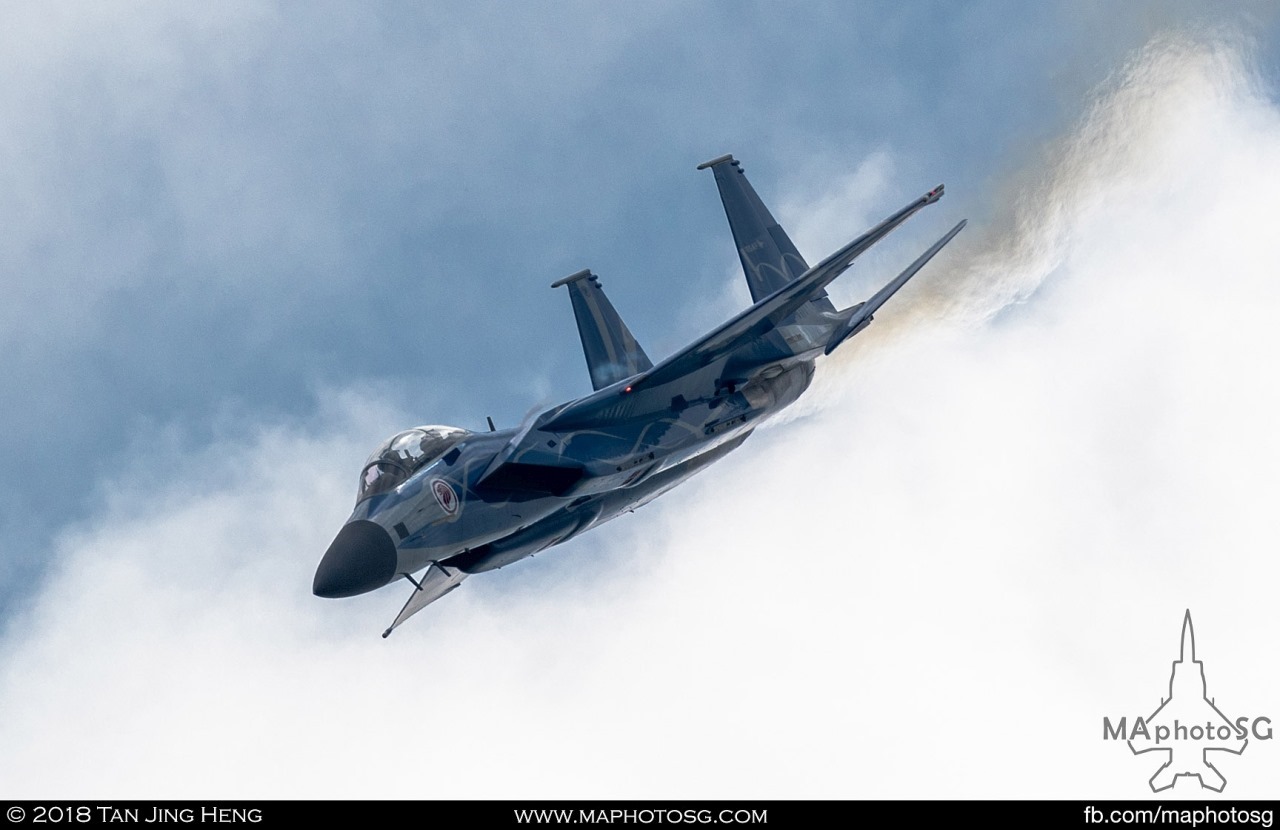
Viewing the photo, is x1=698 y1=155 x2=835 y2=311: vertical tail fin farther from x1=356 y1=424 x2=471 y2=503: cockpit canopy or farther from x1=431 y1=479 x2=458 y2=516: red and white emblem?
→ x1=431 y1=479 x2=458 y2=516: red and white emblem

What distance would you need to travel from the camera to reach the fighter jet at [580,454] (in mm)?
30797

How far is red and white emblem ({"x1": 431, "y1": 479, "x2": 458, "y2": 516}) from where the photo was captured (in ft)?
102

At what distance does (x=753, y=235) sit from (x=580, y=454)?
33.5 ft

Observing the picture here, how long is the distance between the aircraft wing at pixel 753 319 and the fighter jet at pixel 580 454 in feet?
0.12

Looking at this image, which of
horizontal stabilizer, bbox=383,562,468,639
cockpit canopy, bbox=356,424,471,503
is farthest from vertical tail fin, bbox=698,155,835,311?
horizontal stabilizer, bbox=383,562,468,639

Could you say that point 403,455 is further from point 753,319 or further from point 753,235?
point 753,235

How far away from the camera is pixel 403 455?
106 ft

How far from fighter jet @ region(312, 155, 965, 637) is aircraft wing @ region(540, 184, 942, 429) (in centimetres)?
4

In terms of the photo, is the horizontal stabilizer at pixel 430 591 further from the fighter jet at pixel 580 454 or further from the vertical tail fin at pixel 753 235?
the vertical tail fin at pixel 753 235

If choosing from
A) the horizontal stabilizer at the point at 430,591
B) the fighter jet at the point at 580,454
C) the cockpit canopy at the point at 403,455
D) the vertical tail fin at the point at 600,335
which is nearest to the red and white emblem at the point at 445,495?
the fighter jet at the point at 580,454

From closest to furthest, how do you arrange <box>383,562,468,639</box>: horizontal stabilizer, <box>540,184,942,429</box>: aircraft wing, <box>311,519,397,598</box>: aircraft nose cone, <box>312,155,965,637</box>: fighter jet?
<box>311,519,397,598</box>: aircraft nose cone, <box>312,155,965,637</box>: fighter jet, <box>540,184,942,429</box>: aircraft wing, <box>383,562,468,639</box>: horizontal stabilizer
